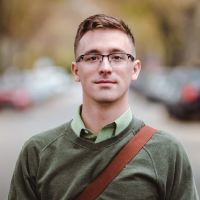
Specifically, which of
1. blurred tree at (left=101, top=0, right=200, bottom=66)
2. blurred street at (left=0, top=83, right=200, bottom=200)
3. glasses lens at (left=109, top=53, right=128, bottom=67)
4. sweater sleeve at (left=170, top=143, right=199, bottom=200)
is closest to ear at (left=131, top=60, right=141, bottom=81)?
glasses lens at (left=109, top=53, right=128, bottom=67)

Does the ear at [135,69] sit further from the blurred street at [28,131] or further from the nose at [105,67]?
the blurred street at [28,131]

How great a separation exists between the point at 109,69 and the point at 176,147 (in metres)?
0.54

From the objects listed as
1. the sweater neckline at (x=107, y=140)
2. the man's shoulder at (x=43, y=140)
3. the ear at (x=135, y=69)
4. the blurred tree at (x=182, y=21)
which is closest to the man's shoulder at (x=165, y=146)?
the sweater neckline at (x=107, y=140)

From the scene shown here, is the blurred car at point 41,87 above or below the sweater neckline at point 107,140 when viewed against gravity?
below

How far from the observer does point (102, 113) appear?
2.11 metres

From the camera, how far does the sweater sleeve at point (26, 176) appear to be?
6.72 ft

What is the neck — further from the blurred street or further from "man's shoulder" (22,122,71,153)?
the blurred street

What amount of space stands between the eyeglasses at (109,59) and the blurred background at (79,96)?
13.3 feet

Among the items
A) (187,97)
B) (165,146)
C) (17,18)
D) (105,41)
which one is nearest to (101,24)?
(105,41)

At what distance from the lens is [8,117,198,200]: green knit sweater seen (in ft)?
6.30

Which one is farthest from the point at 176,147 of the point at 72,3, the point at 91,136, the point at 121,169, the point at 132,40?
the point at 72,3

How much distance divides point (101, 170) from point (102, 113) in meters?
0.33

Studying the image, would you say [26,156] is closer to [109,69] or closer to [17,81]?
[109,69]

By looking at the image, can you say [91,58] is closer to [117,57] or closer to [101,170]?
[117,57]
